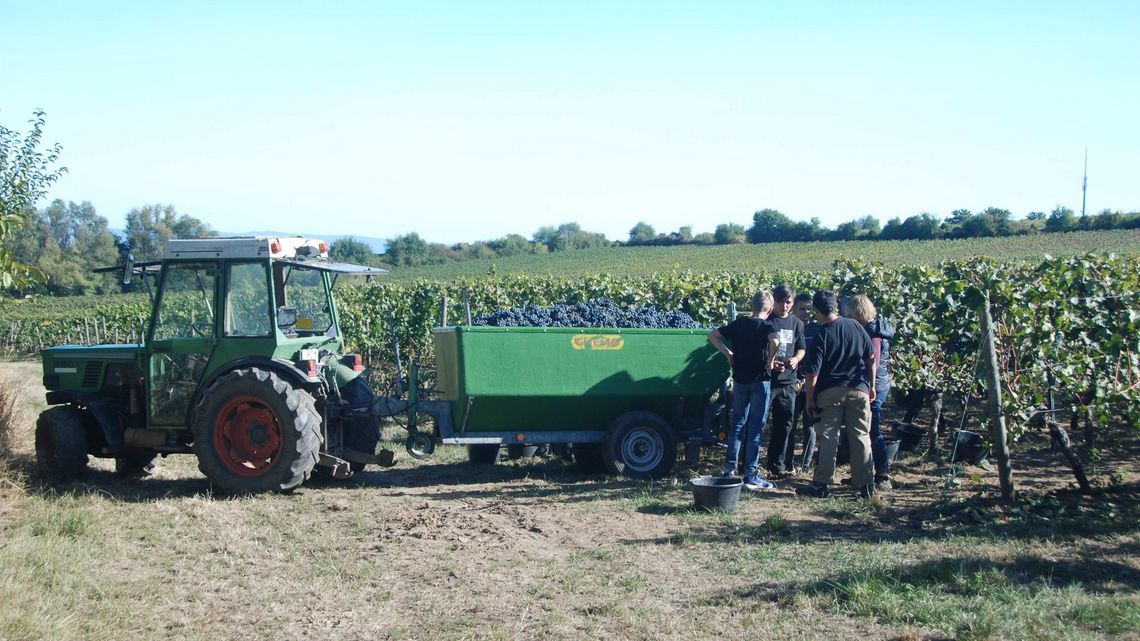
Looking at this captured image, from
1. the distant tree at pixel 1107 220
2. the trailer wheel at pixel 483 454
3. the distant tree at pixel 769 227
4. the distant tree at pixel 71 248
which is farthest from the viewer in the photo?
the distant tree at pixel 769 227

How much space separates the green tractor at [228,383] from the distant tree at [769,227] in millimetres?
50159

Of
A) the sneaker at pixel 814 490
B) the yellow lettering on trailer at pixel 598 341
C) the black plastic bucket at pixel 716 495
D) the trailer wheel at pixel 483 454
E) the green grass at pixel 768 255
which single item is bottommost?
the trailer wheel at pixel 483 454

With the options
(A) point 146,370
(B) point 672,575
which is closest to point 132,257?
(A) point 146,370

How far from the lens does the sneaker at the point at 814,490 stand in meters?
7.68

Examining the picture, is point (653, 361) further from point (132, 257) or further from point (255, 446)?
point (132, 257)

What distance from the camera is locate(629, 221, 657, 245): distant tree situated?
63816mm

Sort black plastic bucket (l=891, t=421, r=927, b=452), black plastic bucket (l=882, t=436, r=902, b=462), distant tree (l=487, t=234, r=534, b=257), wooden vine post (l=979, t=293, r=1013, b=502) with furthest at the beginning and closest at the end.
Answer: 1. distant tree (l=487, t=234, r=534, b=257)
2. black plastic bucket (l=891, t=421, r=927, b=452)
3. black plastic bucket (l=882, t=436, r=902, b=462)
4. wooden vine post (l=979, t=293, r=1013, b=502)

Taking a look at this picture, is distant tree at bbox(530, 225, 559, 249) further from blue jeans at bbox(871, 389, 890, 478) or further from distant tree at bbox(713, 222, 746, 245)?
blue jeans at bbox(871, 389, 890, 478)

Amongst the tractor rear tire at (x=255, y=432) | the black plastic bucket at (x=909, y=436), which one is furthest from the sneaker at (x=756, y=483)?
the tractor rear tire at (x=255, y=432)

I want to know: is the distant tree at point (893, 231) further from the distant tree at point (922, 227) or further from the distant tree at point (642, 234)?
the distant tree at point (642, 234)

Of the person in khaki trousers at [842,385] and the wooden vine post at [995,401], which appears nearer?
the wooden vine post at [995,401]

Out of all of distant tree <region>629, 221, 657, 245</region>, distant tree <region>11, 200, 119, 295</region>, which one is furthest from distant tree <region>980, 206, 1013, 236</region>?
distant tree <region>11, 200, 119, 295</region>

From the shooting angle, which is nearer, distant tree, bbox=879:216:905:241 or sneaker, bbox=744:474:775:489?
sneaker, bbox=744:474:775:489

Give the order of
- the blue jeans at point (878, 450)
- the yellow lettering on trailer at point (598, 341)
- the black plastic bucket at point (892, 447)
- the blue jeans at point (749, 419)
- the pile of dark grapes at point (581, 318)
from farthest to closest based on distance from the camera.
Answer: the pile of dark grapes at point (581, 318) → the black plastic bucket at point (892, 447) → the yellow lettering on trailer at point (598, 341) → the blue jeans at point (878, 450) → the blue jeans at point (749, 419)
